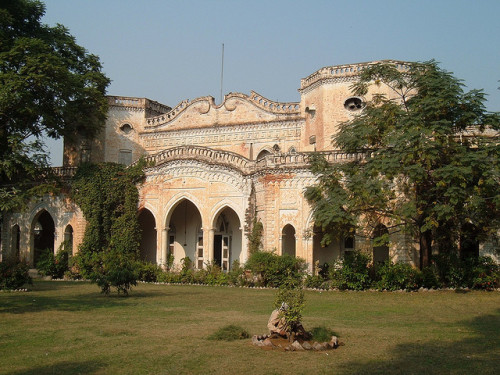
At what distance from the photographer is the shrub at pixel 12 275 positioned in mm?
21438

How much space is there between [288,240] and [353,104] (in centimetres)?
776

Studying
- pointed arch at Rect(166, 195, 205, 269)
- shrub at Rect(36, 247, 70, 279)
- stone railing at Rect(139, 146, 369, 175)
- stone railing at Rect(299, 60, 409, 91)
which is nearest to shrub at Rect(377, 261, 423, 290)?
stone railing at Rect(139, 146, 369, 175)

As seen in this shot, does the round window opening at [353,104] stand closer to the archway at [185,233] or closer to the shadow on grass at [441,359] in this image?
the archway at [185,233]

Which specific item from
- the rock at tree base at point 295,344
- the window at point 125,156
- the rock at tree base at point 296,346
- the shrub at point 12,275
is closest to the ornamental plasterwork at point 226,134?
the window at point 125,156

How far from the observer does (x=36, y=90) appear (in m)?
27.7

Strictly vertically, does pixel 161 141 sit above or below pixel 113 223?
above

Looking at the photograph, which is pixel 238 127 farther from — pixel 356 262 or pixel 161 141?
pixel 356 262

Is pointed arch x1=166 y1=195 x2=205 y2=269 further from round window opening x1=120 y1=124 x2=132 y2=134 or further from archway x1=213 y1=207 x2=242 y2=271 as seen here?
round window opening x1=120 y1=124 x2=132 y2=134

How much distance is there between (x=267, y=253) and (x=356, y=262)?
3.51 metres

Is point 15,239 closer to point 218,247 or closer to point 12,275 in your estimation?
point 218,247

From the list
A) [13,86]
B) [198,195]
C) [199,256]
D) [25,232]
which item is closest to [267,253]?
[198,195]

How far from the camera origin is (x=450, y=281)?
21203 millimetres

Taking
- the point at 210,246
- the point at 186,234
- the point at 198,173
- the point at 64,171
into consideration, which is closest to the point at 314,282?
the point at 210,246

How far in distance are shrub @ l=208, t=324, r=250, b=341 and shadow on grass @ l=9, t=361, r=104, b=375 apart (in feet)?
8.78
